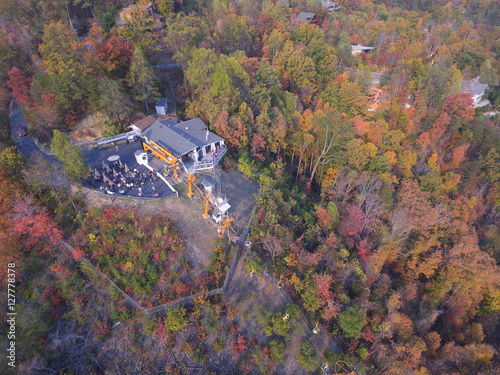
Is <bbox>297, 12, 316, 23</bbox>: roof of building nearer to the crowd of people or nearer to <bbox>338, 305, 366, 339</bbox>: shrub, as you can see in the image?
the crowd of people

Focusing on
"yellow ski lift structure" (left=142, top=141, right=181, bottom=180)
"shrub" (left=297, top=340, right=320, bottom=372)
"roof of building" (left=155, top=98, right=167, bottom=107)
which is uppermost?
"roof of building" (left=155, top=98, right=167, bottom=107)

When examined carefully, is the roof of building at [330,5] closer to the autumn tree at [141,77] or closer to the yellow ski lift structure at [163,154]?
the autumn tree at [141,77]

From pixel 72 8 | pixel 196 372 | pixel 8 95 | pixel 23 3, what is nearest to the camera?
pixel 196 372

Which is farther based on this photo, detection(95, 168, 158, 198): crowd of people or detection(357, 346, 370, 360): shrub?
detection(95, 168, 158, 198): crowd of people

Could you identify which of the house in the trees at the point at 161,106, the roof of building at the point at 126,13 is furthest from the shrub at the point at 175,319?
the roof of building at the point at 126,13

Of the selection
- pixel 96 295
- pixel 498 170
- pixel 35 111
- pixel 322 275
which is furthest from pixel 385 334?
pixel 35 111

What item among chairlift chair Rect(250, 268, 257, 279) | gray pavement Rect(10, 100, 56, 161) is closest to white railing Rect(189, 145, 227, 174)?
chairlift chair Rect(250, 268, 257, 279)

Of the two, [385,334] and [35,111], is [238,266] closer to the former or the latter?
[385,334]
